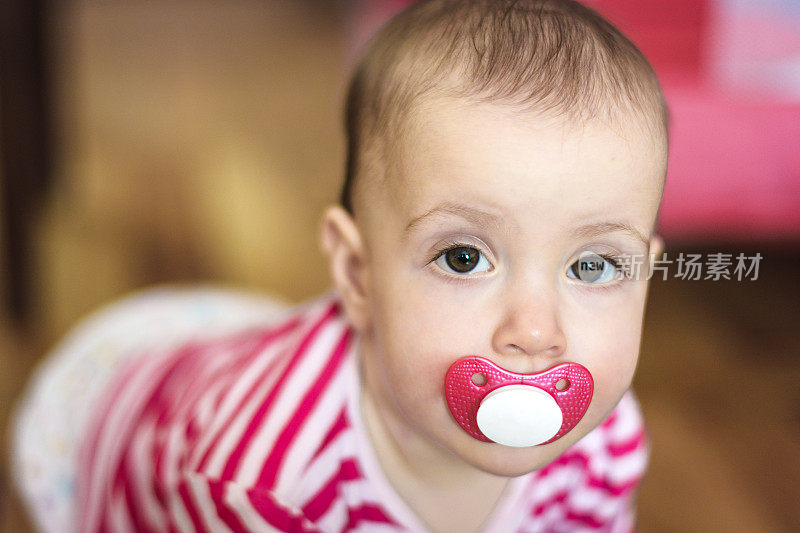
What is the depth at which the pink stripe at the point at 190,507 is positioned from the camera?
19.6 inches

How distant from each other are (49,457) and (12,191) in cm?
46

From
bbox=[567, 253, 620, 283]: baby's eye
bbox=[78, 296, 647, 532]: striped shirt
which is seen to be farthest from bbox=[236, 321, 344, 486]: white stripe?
bbox=[567, 253, 620, 283]: baby's eye

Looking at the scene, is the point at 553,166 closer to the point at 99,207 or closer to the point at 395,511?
the point at 395,511

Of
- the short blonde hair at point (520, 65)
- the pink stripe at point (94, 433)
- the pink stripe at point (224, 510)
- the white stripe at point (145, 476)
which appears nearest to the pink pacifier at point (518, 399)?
the short blonde hair at point (520, 65)

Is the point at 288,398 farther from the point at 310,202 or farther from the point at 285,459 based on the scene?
the point at 310,202

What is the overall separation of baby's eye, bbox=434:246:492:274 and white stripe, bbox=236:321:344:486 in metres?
0.20

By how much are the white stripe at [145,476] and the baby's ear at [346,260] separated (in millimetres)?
231

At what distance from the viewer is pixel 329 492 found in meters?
0.49

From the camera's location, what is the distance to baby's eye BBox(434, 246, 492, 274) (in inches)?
13.2

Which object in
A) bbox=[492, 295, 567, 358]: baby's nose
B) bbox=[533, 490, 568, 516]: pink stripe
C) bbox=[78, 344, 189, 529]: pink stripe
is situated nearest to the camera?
bbox=[492, 295, 567, 358]: baby's nose

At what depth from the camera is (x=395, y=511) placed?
0.49m

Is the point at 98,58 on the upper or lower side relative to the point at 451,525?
upper

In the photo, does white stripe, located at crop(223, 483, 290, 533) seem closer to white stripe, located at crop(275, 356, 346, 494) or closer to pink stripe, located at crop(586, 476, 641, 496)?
white stripe, located at crop(275, 356, 346, 494)

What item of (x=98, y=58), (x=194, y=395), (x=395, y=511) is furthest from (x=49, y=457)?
(x=98, y=58)
